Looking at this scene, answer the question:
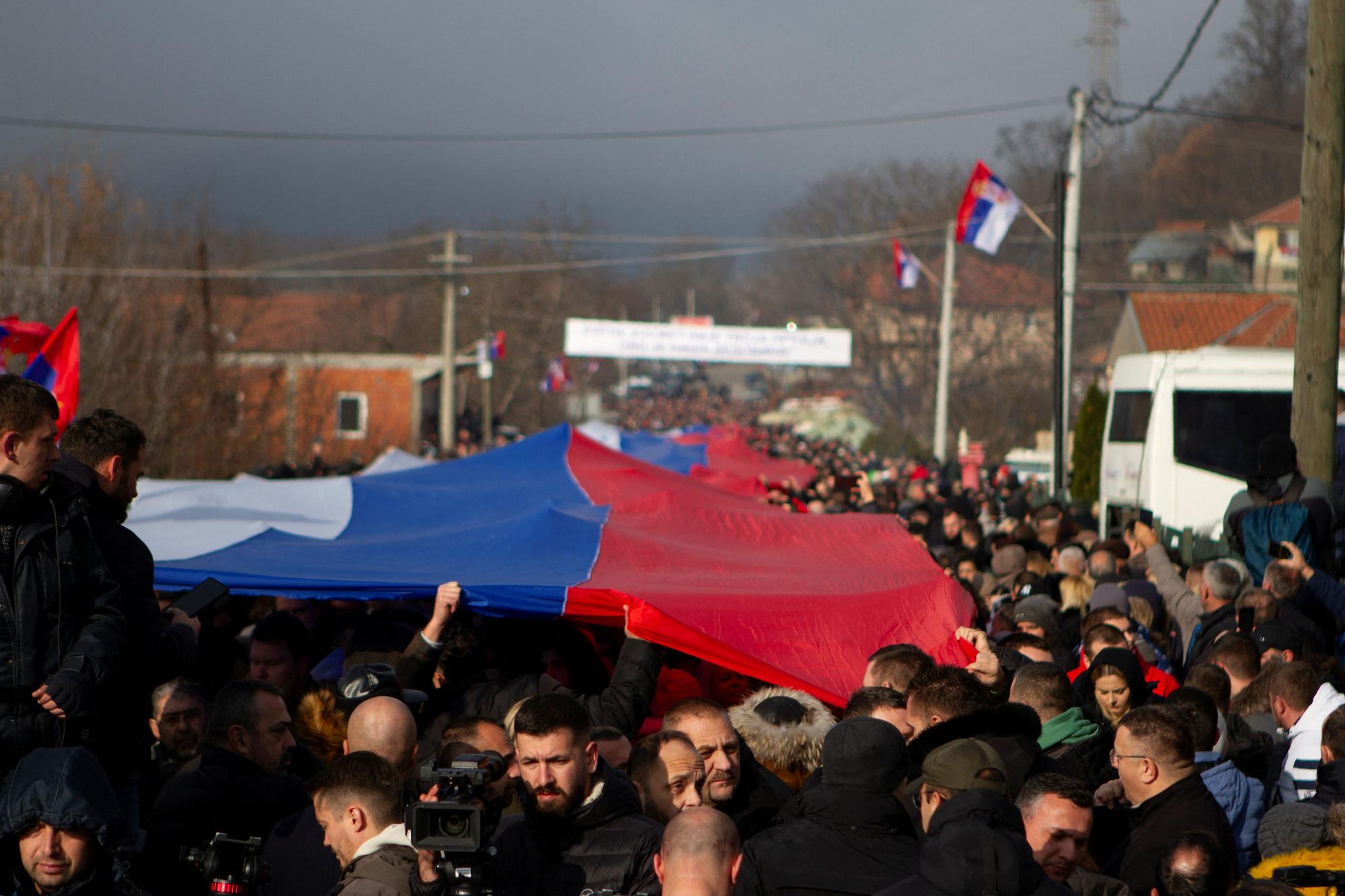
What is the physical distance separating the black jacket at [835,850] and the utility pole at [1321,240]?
5767 millimetres

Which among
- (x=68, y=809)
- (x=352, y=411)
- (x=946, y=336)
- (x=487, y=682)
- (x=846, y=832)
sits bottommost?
(x=352, y=411)

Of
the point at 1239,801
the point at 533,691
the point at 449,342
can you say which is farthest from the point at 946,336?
the point at 1239,801

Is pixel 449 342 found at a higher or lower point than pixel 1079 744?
higher

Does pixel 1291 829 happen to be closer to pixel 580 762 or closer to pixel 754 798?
pixel 754 798

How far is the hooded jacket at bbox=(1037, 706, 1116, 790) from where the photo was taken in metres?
5.63

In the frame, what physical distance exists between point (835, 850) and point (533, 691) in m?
2.68

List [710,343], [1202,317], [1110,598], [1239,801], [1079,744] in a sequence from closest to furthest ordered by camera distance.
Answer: [1239,801] → [1079,744] → [1110,598] → [1202,317] → [710,343]

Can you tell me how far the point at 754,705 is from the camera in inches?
238

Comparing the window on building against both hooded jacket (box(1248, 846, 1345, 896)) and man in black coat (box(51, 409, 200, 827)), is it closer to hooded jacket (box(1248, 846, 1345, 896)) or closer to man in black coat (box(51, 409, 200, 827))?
man in black coat (box(51, 409, 200, 827))

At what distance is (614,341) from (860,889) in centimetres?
3905

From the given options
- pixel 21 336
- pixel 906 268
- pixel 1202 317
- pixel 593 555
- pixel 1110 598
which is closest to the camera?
pixel 593 555

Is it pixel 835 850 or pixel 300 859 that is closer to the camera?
pixel 835 850

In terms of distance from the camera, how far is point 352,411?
4659 cm

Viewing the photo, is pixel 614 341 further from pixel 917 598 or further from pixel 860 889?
pixel 860 889
